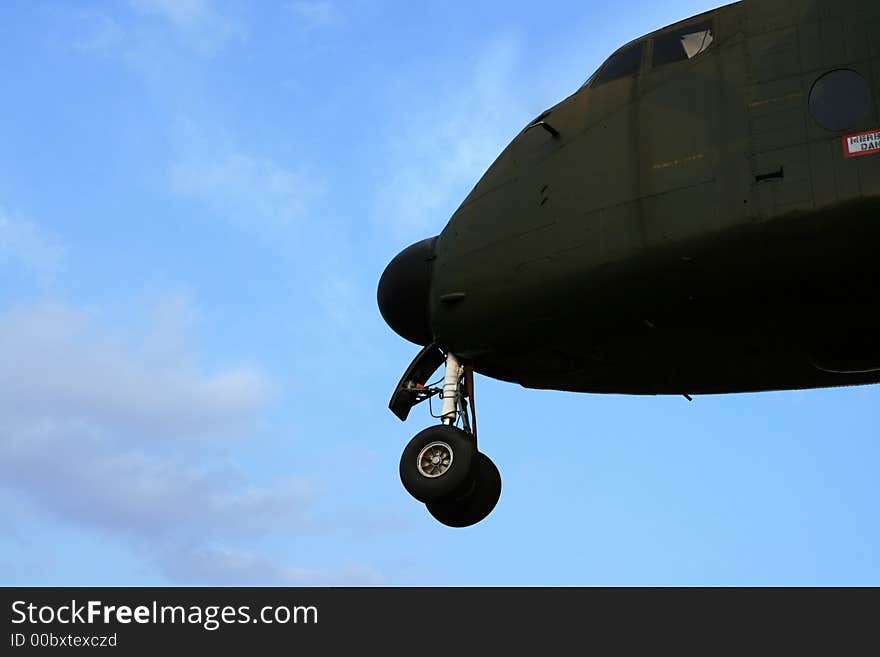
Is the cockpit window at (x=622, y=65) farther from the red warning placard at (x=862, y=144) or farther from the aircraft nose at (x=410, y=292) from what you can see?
the aircraft nose at (x=410, y=292)

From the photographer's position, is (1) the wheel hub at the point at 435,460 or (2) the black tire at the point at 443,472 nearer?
(2) the black tire at the point at 443,472

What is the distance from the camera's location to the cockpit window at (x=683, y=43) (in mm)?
14680

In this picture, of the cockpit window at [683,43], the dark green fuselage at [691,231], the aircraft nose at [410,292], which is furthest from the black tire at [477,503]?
the cockpit window at [683,43]

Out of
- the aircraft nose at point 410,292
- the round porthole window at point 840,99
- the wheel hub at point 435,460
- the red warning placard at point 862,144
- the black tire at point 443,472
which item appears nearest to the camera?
the red warning placard at point 862,144

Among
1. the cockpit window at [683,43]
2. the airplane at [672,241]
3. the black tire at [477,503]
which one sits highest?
the cockpit window at [683,43]

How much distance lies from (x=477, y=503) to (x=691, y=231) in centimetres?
509

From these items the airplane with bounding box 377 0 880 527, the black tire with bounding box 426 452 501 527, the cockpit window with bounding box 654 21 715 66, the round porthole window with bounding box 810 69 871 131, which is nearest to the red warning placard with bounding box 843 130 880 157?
the airplane with bounding box 377 0 880 527

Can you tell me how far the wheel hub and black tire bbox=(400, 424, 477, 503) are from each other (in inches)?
0.8

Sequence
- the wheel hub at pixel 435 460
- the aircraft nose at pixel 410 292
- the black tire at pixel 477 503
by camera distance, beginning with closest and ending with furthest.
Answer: the wheel hub at pixel 435 460
the black tire at pixel 477 503
the aircraft nose at pixel 410 292

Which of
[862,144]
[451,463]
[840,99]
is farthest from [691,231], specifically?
[451,463]

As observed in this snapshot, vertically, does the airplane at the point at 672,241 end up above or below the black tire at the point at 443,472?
above
